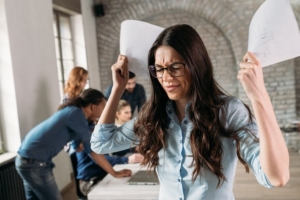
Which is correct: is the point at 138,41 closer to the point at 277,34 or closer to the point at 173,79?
the point at 173,79

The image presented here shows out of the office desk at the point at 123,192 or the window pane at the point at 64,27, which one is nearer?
the office desk at the point at 123,192

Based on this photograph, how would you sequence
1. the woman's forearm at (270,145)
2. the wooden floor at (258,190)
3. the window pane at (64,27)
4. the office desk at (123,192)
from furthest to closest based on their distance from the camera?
the window pane at (64,27), the wooden floor at (258,190), the office desk at (123,192), the woman's forearm at (270,145)

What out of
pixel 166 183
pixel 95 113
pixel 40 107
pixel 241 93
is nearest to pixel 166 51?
pixel 166 183

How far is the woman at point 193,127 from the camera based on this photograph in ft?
3.20

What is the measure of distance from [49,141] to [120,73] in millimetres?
1391

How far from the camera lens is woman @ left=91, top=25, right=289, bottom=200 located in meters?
Answer: 0.97

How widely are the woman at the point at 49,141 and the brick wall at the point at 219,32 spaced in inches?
130

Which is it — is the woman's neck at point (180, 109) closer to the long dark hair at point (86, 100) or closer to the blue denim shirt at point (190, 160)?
the blue denim shirt at point (190, 160)

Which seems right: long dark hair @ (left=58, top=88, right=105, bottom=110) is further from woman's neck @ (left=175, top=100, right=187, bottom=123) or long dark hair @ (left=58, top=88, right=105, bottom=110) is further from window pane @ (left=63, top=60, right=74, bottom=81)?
window pane @ (left=63, top=60, right=74, bottom=81)

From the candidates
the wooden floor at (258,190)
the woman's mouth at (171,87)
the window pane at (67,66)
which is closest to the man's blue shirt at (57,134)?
the wooden floor at (258,190)

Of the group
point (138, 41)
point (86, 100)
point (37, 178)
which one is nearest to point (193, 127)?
point (138, 41)

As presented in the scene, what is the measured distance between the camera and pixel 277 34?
3.01 ft

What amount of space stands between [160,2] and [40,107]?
10.1 ft

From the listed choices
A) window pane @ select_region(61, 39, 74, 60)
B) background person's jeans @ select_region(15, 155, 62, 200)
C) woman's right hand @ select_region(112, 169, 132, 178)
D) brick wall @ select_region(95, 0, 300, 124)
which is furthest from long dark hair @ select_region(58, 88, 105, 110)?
brick wall @ select_region(95, 0, 300, 124)
